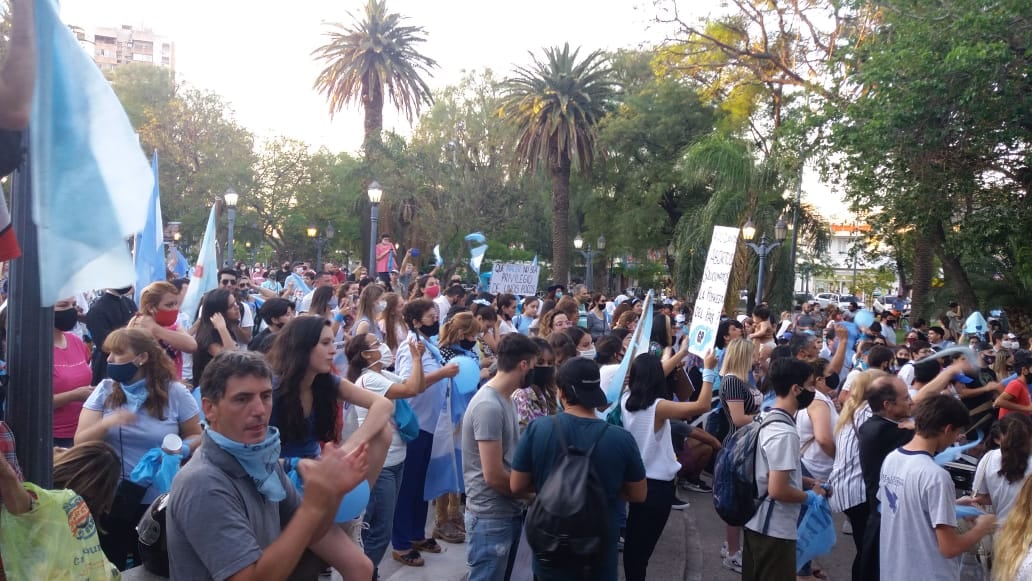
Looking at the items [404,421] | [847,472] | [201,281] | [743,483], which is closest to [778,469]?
[743,483]

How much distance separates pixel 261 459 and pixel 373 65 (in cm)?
3325

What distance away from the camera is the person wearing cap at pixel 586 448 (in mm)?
3922

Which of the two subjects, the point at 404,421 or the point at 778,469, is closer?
the point at 778,469

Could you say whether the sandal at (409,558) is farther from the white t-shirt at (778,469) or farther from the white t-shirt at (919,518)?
the white t-shirt at (919,518)

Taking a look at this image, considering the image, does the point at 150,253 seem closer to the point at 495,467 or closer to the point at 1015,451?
the point at 495,467

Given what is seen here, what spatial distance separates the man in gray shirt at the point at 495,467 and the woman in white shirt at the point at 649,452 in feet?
3.51

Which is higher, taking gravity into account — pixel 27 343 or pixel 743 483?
pixel 27 343

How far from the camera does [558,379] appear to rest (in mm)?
4199

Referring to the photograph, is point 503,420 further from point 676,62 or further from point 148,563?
→ point 676,62

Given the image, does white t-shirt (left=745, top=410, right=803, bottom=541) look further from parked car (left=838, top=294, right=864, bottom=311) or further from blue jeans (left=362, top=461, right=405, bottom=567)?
parked car (left=838, top=294, right=864, bottom=311)

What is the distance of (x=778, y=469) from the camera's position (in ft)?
15.4

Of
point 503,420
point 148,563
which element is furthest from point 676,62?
point 148,563

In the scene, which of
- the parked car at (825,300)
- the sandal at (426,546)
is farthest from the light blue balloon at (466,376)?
the parked car at (825,300)

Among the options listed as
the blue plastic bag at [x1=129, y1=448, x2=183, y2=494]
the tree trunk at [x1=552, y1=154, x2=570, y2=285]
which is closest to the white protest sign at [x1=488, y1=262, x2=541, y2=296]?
the blue plastic bag at [x1=129, y1=448, x2=183, y2=494]
